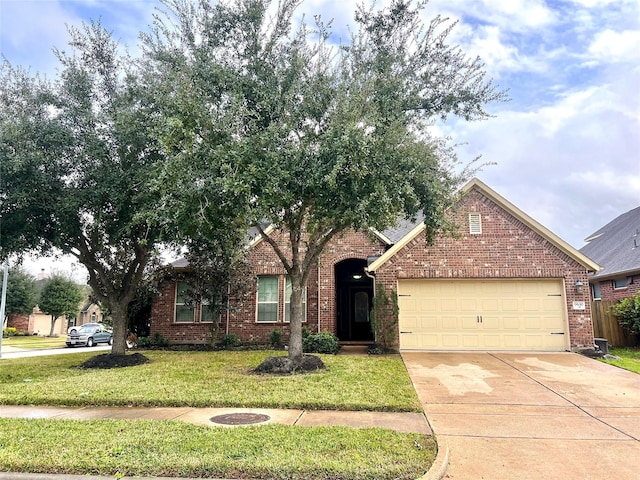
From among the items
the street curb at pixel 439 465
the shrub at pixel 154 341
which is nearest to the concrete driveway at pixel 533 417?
the street curb at pixel 439 465

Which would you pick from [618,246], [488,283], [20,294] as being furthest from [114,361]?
[20,294]

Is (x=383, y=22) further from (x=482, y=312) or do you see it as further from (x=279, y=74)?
(x=482, y=312)

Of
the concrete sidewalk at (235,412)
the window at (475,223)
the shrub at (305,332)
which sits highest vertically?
the window at (475,223)

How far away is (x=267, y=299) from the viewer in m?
16.2

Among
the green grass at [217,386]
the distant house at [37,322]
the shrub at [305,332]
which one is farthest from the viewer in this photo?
the distant house at [37,322]

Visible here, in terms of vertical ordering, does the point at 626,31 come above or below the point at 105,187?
above

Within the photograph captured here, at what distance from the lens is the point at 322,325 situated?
50.0 feet

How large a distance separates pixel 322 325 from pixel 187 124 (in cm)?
903

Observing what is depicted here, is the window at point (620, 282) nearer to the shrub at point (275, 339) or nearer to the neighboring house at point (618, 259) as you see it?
the neighboring house at point (618, 259)

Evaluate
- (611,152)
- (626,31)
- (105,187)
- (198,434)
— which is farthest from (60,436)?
Answer: (611,152)

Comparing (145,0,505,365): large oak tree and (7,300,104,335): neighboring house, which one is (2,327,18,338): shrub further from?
(145,0,505,365): large oak tree

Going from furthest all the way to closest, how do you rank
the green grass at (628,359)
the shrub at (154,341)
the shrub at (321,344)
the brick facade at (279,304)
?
the shrub at (154,341) < the brick facade at (279,304) < the shrub at (321,344) < the green grass at (628,359)

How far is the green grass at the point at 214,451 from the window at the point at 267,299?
33.7ft

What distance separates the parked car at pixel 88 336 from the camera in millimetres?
25750
